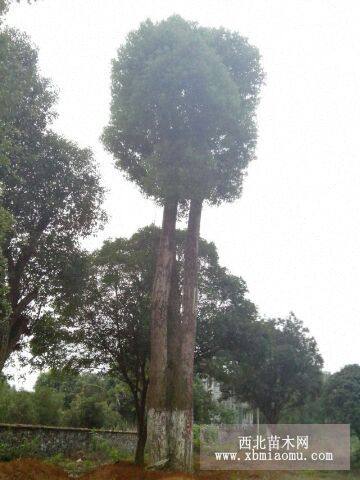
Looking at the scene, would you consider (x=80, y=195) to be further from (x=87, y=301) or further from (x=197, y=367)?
(x=197, y=367)

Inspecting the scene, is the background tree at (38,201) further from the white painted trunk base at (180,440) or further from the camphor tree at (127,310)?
the white painted trunk base at (180,440)

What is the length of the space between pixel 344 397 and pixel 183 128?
24.6 meters

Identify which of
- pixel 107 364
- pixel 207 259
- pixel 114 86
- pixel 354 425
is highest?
pixel 114 86

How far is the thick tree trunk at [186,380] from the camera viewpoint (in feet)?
41.8

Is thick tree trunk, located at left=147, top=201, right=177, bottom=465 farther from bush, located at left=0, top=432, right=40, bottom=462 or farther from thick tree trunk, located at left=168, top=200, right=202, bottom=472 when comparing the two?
bush, located at left=0, top=432, right=40, bottom=462

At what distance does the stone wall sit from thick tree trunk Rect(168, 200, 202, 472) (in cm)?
1027

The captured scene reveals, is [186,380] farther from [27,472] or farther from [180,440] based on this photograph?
[27,472]

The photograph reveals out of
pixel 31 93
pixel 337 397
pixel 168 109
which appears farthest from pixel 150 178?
pixel 337 397

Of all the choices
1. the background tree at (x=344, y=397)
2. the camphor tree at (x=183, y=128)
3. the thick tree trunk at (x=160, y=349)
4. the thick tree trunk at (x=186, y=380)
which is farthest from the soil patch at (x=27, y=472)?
the background tree at (x=344, y=397)

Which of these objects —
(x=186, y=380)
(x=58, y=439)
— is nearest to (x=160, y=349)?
(x=186, y=380)

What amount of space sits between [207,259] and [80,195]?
6.74m

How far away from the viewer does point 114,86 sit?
1689 centimetres

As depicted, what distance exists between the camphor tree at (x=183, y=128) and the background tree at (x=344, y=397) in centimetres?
2133

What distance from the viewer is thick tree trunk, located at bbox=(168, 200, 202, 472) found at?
12750mm
